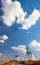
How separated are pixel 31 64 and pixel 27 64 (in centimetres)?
83

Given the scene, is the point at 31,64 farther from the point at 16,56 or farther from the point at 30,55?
the point at 16,56

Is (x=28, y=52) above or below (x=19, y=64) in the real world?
above

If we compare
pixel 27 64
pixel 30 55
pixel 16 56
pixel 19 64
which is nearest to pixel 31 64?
pixel 27 64

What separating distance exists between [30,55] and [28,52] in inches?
110

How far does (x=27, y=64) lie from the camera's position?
Result: 29.5 m

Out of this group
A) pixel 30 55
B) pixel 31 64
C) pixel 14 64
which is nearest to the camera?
pixel 31 64

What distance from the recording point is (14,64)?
103 feet

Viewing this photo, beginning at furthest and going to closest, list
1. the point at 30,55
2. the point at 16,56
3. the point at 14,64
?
the point at 16,56
the point at 30,55
the point at 14,64

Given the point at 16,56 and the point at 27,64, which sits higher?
the point at 16,56

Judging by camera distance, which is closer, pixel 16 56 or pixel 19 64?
pixel 19 64

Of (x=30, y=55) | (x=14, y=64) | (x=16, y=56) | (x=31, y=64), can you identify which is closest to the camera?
(x=31, y=64)

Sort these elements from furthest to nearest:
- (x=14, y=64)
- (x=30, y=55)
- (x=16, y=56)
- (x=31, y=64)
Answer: (x=16, y=56) → (x=30, y=55) → (x=14, y=64) → (x=31, y=64)

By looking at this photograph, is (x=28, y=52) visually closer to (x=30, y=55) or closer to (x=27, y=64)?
(x=30, y=55)

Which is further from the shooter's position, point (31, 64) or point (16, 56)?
point (16, 56)
